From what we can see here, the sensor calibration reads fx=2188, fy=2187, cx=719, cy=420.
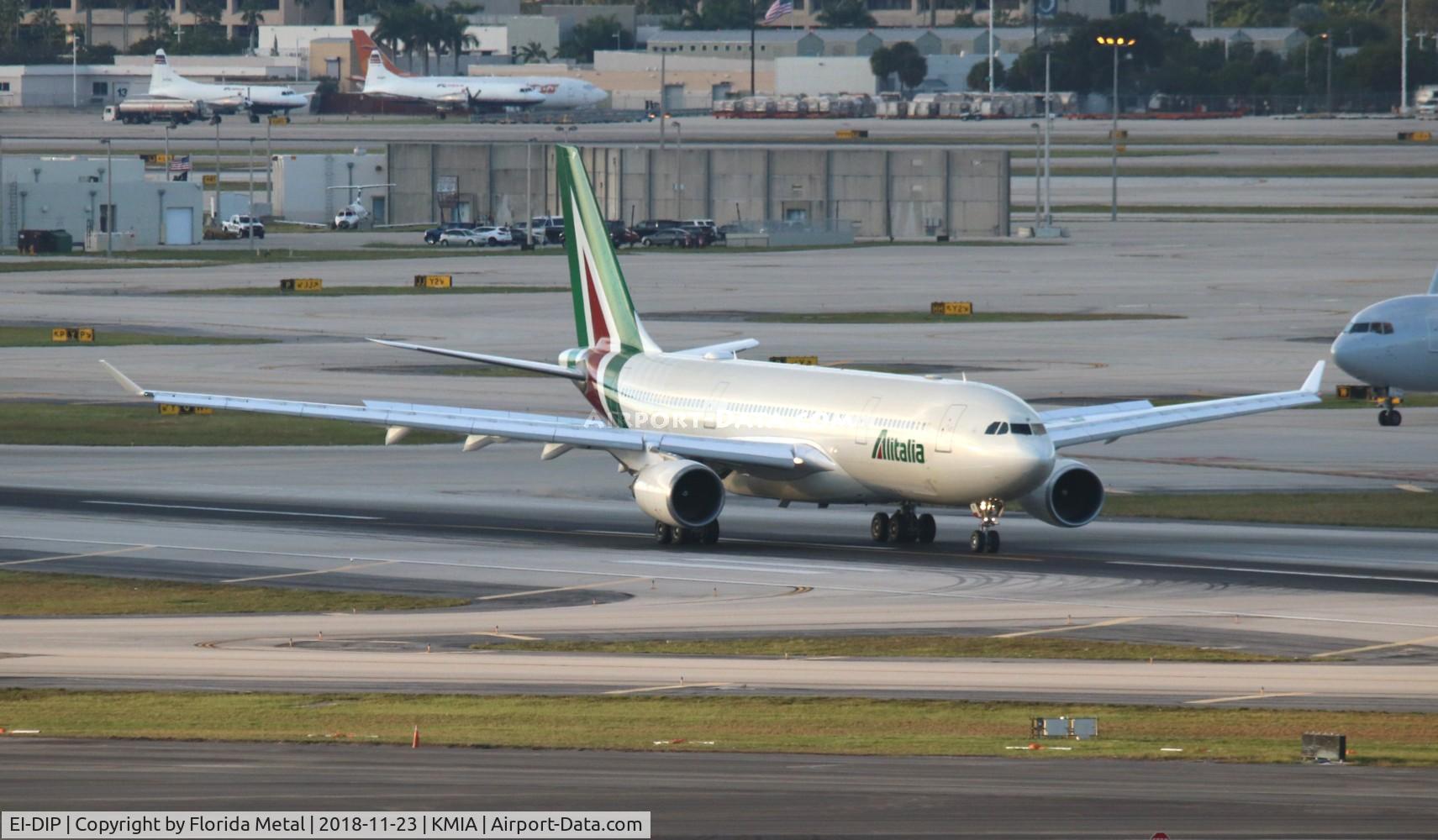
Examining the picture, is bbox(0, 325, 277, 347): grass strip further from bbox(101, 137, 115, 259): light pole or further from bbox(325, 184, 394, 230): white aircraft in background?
bbox(325, 184, 394, 230): white aircraft in background

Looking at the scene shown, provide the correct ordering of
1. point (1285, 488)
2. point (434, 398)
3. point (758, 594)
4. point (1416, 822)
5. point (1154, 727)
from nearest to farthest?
point (1416, 822)
point (1154, 727)
point (758, 594)
point (1285, 488)
point (434, 398)

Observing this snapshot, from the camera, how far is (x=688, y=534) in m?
49.1

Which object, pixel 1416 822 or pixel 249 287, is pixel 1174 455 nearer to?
pixel 1416 822

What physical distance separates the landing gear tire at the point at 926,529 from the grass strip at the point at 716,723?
17.6 m

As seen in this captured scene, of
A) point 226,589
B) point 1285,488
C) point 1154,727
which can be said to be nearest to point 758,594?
point 226,589

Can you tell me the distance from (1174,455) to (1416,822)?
41.0 metres

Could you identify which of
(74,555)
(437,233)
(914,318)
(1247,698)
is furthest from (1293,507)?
(437,233)

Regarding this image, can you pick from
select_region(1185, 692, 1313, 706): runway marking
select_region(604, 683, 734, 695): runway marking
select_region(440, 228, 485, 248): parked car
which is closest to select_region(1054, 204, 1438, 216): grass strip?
select_region(440, 228, 485, 248): parked car

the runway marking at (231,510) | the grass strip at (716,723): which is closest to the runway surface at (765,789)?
the grass strip at (716,723)

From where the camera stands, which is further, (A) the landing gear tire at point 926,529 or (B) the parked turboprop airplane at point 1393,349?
(B) the parked turboprop airplane at point 1393,349

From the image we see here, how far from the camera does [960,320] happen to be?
10181 cm

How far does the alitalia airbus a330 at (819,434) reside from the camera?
46219 millimetres

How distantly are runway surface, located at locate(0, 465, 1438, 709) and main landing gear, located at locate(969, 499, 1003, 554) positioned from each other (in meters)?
0.47

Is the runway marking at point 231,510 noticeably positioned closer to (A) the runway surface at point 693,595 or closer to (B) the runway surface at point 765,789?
(A) the runway surface at point 693,595
